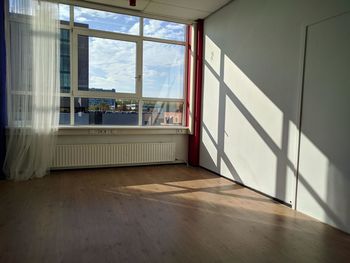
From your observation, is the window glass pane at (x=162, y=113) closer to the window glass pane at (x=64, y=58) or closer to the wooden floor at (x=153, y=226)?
the window glass pane at (x=64, y=58)

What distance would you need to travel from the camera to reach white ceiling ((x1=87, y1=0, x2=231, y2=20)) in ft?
14.8

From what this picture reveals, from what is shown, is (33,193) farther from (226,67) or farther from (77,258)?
(226,67)

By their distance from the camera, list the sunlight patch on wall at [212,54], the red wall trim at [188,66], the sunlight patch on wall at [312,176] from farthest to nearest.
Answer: the red wall trim at [188,66] → the sunlight patch on wall at [212,54] → the sunlight patch on wall at [312,176]

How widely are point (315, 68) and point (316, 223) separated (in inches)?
69.4

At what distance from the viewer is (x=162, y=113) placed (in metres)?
5.68

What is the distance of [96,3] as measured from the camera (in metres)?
4.72

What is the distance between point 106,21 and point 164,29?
1.21 meters

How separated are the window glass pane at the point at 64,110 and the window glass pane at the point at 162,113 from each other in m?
1.49

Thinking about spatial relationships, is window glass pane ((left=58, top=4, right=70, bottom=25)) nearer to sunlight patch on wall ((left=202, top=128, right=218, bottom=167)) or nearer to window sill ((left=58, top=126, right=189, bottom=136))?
window sill ((left=58, top=126, right=189, bottom=136))

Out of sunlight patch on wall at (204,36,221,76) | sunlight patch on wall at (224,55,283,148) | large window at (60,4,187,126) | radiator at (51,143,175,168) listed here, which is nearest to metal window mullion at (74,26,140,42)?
large window at (60,4,187,126)

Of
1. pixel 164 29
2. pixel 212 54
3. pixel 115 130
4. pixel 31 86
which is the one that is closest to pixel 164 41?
pixel 164 29

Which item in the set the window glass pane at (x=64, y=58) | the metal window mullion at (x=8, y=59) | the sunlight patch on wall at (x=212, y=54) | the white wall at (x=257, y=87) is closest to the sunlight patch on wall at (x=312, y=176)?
the white wall at (x=257, y=87)

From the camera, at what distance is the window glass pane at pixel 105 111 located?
16.4 feet

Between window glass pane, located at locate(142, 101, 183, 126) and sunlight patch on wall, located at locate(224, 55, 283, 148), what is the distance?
1532 millimetres
